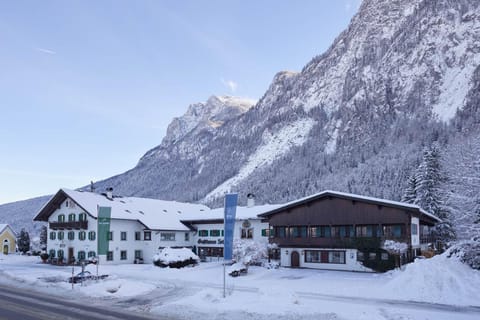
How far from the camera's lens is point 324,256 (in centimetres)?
4734

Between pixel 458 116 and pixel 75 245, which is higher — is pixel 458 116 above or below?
above

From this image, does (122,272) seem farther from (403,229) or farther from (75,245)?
(403,229)

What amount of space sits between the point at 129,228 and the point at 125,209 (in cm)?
324

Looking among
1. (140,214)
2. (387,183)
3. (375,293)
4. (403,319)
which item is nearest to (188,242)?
(140,214)

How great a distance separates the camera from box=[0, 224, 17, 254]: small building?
86.4 metres

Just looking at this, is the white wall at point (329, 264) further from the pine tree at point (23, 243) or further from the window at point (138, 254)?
the pine tree at point (23, 243)

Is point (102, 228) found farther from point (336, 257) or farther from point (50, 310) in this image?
point (336, 257)

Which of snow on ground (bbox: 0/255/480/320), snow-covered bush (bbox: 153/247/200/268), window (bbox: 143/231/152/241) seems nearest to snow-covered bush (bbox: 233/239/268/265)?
snow on ground (bbox: 0/255/480/320)

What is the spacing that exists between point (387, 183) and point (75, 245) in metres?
104

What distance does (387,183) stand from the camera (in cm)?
13625

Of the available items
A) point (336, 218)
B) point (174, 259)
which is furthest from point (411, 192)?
Answer: point (174, 259)

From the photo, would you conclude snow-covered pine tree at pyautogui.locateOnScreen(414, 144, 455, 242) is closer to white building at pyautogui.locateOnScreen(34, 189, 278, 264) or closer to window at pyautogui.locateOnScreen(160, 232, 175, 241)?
white building at pyautogui.locateOnScreen(34, 189, 278, 264)

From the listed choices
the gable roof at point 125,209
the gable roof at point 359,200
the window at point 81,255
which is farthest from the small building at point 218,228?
the window at point 81,255

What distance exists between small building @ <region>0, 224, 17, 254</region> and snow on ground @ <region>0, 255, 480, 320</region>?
48.8 meters
